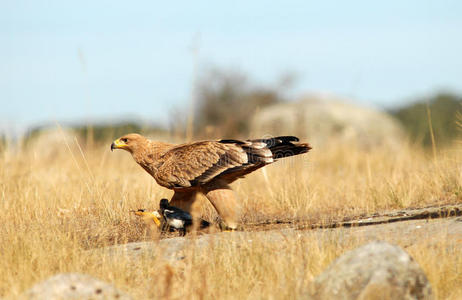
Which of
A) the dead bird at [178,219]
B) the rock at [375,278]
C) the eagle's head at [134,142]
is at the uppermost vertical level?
the eagle's head at [134,142]

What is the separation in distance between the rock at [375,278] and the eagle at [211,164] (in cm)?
258

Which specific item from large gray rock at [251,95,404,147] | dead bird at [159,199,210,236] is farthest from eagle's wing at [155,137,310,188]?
large gray rock at [251,95,404,147]

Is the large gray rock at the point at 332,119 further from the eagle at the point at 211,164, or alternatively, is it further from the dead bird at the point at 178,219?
the dead bird at the point at 178,219

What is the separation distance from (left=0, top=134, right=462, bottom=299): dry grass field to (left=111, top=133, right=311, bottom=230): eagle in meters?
0.64

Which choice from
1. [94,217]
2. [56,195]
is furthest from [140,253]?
[56,195]

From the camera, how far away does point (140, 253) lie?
5977mm

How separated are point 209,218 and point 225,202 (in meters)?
1.02

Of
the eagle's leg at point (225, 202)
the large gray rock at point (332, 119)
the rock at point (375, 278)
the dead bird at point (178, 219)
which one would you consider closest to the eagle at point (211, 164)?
the eagle's leg at point (225, 202)

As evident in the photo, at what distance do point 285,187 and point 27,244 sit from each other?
4282 mm

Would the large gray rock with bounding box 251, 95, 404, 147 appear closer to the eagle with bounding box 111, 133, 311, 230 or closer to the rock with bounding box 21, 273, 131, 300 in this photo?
the eagle with bounding box 111, 133, 311, 230

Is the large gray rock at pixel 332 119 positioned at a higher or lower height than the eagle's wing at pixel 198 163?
higher

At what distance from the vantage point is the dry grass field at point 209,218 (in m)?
5.04

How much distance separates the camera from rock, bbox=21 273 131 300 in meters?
4.30

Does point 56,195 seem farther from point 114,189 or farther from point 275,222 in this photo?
point 275,222
